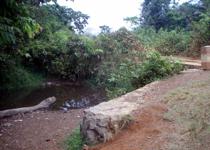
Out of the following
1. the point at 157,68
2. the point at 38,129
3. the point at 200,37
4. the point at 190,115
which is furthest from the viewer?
the point at 200,37

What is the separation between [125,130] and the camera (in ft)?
19.6

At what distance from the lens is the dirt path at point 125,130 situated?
5.50 meters

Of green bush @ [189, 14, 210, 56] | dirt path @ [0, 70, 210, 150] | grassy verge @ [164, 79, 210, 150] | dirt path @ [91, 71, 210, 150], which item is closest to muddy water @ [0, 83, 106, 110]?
dirt path @ [0, 70, 210, 150]

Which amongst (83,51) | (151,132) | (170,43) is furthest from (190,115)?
(170,43)

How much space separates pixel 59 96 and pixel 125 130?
824cm

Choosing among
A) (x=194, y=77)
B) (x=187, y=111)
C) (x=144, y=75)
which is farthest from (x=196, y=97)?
(x=144, y=75)

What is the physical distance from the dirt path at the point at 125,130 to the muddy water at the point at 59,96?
1.86 meters

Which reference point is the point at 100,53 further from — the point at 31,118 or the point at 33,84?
the point at 31,118

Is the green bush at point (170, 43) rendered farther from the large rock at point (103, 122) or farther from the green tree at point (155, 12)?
the large rock at point (103, 122)

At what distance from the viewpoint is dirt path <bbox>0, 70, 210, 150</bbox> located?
216 inches

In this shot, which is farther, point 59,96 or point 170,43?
point 170,43

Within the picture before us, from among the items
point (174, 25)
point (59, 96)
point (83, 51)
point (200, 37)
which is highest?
point (174, 25)

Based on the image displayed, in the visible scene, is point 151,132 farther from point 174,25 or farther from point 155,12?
point 155,12

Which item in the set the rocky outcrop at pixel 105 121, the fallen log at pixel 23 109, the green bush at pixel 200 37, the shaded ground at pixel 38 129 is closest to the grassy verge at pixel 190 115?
the rocky outcrop at pixel 105 121
